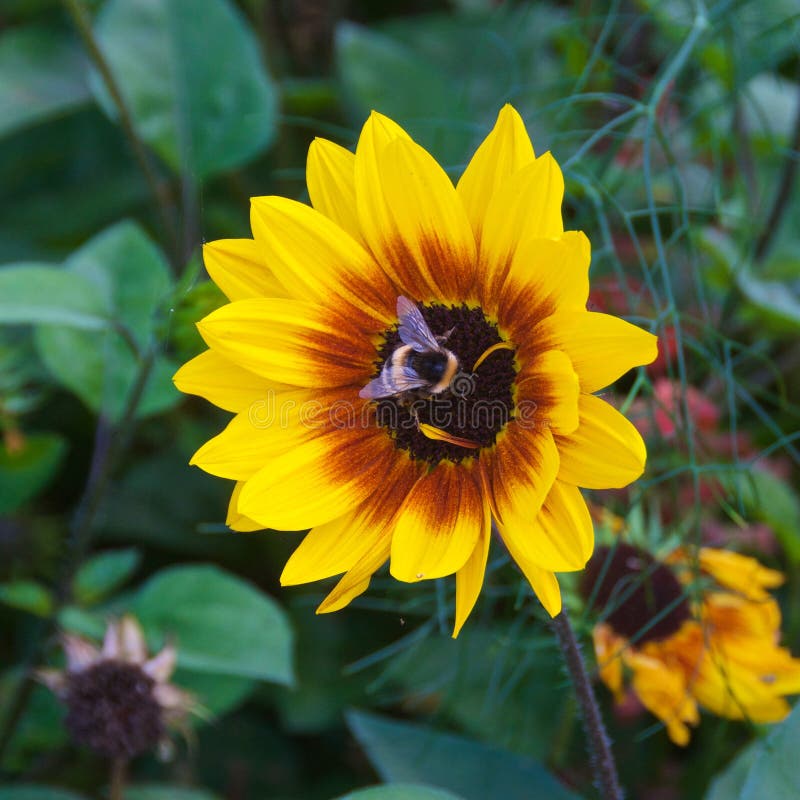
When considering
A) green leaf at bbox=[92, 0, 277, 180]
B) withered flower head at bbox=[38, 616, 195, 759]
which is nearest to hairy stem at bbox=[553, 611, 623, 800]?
withered flower head at bbox=[38, 616, 195, 759]

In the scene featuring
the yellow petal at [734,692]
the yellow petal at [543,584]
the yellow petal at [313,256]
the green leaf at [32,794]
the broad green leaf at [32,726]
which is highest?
the yellow petal at [313,256]

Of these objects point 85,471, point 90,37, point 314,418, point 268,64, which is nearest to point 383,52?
point 268,64

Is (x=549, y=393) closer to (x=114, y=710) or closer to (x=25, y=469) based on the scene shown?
(x=114, y=710)

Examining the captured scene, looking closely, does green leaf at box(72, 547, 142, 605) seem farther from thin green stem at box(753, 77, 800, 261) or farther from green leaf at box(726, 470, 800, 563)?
thin green stem at box(753, 77, 800, 261)

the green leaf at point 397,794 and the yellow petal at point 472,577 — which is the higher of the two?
the yellow petal at point 472,577

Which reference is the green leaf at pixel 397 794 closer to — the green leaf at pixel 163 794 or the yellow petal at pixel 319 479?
the yellow petal at pixel 319 479

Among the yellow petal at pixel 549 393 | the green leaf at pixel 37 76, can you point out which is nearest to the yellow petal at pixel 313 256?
the yellow petal at pixel 549 393
